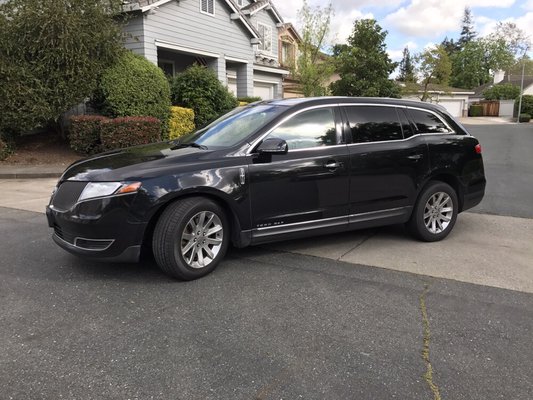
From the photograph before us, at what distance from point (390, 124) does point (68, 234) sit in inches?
142

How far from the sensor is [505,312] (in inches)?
147

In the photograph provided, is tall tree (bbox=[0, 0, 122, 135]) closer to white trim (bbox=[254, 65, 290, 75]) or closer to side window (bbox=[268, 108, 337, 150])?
side window (bbox=[268, 108, 337, 150])

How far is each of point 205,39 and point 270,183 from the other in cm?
1473

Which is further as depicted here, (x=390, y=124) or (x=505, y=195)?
(x=505, y=195)

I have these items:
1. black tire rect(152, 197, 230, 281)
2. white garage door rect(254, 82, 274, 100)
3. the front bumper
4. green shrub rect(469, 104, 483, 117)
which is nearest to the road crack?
black tire rect(152, 197, 230, 281)

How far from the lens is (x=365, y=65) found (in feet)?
94.8

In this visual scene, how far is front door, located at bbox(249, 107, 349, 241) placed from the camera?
14.8 ft

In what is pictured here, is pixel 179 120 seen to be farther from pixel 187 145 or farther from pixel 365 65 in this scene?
pixel 365 65

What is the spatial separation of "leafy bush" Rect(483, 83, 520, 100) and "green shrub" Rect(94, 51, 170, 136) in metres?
60.3

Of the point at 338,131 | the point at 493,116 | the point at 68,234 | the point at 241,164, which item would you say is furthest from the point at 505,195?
the point at 493,116

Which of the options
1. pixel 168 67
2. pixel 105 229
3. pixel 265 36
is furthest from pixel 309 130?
pixel 265 36

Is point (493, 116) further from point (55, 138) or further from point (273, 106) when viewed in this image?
point (273, 106)

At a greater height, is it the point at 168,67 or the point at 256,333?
the point at 168,67

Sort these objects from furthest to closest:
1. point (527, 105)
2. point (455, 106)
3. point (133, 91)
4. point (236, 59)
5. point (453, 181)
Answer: point (455, 106), point (527, 105), point (236, 59), point (133, 91), point (453, 181)
